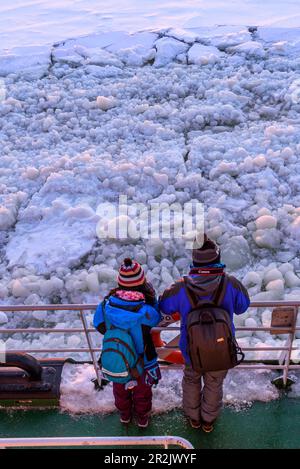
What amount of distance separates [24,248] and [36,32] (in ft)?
25.0

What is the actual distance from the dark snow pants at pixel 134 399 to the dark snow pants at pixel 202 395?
9.8 inches

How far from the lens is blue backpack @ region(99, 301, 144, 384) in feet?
9.56

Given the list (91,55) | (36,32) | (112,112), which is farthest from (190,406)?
(36,32)

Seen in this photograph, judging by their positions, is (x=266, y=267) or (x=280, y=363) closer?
(x=280, y=363)

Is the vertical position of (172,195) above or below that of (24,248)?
above

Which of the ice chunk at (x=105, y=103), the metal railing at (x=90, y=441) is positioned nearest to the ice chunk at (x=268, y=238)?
the metal railing at (x=90, y=441)

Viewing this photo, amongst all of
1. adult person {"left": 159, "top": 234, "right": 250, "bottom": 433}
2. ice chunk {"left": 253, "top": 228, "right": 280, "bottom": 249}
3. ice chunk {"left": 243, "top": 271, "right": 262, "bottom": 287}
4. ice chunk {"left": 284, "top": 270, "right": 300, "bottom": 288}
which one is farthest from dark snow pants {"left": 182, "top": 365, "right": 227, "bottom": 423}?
ice chunk {"left": 253, "top": 228, "right": 280, "bottom": 249}

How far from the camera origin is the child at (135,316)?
9.41ft

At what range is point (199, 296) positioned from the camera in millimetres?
→ 2816

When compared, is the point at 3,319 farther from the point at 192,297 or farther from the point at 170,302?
the point at 192,297

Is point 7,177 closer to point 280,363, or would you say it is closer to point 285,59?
point 280,363

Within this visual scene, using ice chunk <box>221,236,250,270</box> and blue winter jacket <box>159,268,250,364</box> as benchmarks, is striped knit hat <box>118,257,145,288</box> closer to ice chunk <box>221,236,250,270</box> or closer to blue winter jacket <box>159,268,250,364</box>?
blue winter jacket <box>159,268,250,364</box>

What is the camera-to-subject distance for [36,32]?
11.6m
